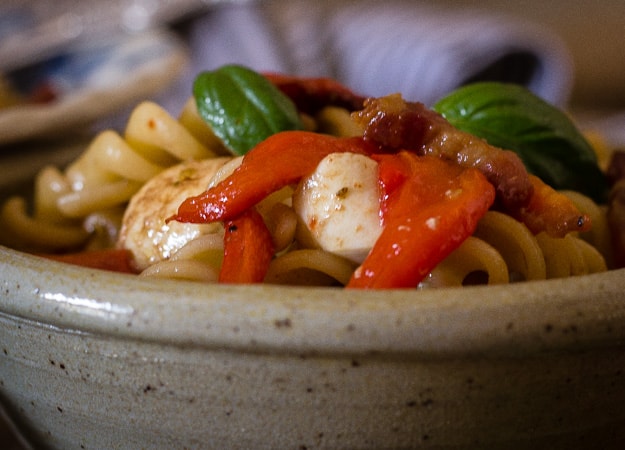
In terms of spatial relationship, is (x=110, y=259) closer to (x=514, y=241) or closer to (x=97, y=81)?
(x=514, y=241)

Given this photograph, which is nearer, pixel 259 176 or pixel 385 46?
pixel 259 176

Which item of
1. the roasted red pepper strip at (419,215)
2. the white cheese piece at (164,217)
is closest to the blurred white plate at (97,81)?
the white cheese piece at (164,217)

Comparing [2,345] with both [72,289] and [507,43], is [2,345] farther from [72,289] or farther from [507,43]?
[507,43]

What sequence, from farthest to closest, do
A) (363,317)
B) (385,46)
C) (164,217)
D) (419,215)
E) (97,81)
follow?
(385,46) → (97,81) → (164,217) → (419,215) → (363,317)

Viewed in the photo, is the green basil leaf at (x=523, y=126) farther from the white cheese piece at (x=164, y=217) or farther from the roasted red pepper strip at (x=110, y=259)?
the roasted red pepper strip at (x=110, y=259)

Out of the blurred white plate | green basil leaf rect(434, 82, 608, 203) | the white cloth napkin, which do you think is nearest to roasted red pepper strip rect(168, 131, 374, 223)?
green basil leaf rect(434, 82, 608, 203)

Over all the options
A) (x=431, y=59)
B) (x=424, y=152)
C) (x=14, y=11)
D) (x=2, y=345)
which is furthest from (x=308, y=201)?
(x=14, y=11)

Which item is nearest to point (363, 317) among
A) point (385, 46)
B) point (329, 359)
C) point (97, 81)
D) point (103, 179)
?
point (329, 359)
